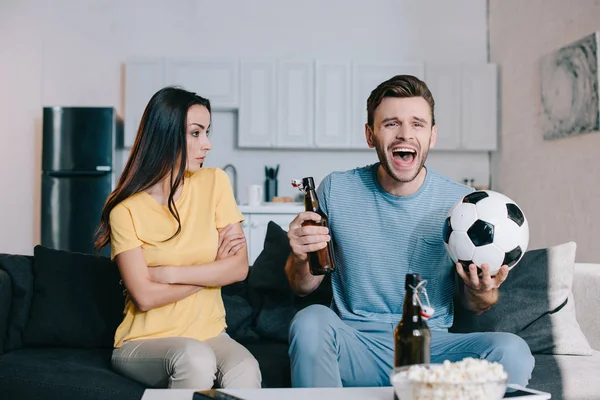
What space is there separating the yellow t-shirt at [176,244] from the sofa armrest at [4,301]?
1.78ft

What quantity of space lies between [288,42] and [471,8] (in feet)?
5.48

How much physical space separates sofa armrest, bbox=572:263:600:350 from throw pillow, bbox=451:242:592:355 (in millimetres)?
102

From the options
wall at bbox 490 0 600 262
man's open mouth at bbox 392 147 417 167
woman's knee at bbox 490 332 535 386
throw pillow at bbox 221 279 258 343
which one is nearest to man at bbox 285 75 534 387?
man's open mouth at bbox 392 147 417 167

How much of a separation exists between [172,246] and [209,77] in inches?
133

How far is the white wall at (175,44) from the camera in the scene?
5520 mm

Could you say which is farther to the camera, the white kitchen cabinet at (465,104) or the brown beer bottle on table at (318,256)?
the white kitchen cabinet at (465,104)

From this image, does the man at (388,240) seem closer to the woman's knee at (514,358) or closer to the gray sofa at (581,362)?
the woman's knee at (514,358)

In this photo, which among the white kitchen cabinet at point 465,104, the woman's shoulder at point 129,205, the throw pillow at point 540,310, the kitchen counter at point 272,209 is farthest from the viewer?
the white kitchen cabinet at point 465,104

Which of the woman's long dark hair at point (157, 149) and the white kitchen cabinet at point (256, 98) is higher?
the white kitchen cabinet at point (256, 98)

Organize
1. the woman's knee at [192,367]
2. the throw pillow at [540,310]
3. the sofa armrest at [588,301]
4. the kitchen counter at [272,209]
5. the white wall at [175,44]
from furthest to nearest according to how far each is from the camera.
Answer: the white wall at [175,44]
the kitchen counter at [272,209]
the sofa armrest at [588,301]
the throw pillow at [540,310]
the woman's knee at [192,367]

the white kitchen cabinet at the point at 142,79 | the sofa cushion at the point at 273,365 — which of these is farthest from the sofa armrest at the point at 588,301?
the white kitchen cabinet at the point at 142,79

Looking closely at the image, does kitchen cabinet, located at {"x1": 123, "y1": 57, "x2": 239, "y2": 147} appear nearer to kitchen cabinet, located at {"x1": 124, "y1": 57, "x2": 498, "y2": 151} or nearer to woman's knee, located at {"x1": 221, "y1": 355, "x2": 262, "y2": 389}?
kitchen cabinet, located at {"x1": 124, "y1": 57, "x2": 498, "y2": 151}

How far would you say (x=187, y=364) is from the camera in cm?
179

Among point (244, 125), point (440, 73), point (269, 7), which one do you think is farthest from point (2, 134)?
point (440, 73)
